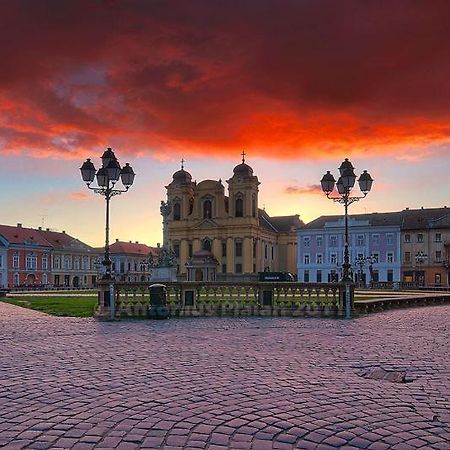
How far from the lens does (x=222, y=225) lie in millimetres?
90875

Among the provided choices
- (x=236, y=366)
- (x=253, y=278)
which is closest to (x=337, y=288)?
(x=236, y=366)

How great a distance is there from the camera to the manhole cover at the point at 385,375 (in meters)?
8.01

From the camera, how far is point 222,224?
91.0m

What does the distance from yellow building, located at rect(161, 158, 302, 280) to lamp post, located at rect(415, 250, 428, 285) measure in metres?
24.7

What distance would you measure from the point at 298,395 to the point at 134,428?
2381 millimetres

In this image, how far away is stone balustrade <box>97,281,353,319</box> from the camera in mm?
19656

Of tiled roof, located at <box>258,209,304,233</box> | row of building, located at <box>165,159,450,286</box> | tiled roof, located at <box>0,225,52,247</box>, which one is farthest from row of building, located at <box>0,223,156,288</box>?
tiled roof, located at <box>258,209,304,233</box>

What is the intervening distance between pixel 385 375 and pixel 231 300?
494 inches

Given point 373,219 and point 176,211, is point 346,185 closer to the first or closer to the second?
point 373,219

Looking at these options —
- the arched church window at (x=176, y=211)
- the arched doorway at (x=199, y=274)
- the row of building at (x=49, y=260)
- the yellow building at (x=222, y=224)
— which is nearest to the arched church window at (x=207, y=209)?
the yellow building at (x=222, y=224)

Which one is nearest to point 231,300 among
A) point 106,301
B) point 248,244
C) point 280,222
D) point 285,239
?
point 106,301

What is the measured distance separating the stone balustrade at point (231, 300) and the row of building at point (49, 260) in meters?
58.5

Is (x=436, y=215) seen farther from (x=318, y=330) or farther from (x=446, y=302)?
(x=318, y=330)

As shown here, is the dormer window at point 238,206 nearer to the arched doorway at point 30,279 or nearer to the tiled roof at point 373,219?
the tiled roof at point 373,219
